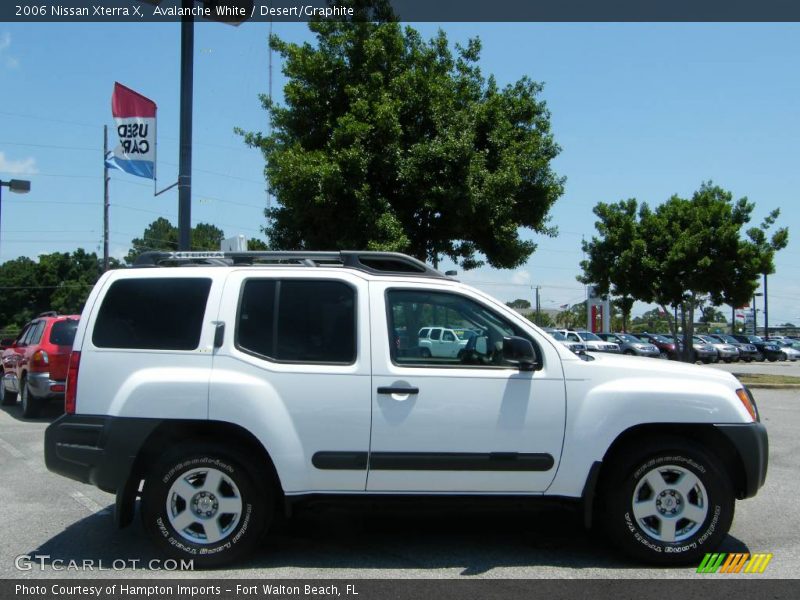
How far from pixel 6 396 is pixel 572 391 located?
13.1 meters

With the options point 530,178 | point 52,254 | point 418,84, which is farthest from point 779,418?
point 52,254

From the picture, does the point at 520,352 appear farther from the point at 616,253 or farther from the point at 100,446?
the point at 616,253

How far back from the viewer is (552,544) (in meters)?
5.43

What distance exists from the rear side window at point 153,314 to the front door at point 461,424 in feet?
4.11

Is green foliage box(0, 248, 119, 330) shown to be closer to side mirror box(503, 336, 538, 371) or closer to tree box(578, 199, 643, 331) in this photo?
tree box(578, 199, 643, 331)

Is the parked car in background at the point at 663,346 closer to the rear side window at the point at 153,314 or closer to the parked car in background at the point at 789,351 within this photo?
the parked car in background at the point at 789,351

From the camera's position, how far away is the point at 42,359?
11.8m

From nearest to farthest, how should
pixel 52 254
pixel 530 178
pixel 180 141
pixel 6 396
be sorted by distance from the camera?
1. pixel 180 141
2. pixel 6 396
3. pixel 530 178
4. pixel 52 254

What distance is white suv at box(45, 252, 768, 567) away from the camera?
4.82 m

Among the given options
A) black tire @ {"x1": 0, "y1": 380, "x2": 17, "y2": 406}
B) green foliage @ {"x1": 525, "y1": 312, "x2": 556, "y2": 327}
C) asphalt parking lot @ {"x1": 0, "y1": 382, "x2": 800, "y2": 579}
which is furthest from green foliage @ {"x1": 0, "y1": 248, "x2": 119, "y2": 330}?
asphalt parking lot @ {"x1": 0, "y1": 382, "x2": 800, "y2": 579}

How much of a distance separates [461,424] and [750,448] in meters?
1.96

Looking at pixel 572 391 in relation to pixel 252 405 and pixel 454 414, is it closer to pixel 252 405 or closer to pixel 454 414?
pixel 454 414

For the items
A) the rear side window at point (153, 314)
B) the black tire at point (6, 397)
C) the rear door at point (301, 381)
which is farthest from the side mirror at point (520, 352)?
the black tire at point (6, 397)

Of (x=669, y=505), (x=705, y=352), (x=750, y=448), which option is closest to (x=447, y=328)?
(x=669, y=505)
